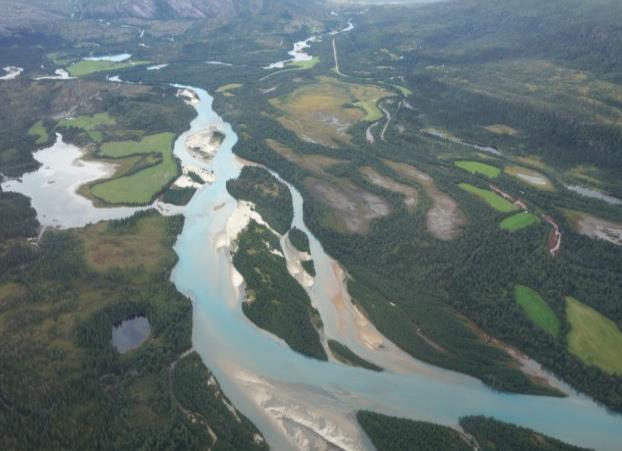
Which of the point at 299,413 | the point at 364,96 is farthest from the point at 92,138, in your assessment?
the point at 299,413

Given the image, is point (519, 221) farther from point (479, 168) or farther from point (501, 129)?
point (501, 129)

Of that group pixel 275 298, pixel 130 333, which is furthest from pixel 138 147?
pixel 275 298

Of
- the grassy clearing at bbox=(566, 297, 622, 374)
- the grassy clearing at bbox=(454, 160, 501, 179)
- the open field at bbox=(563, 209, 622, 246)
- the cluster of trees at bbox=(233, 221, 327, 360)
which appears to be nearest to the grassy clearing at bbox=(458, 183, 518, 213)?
the grassy clearing at bbox=(454, 160, 501, 179)

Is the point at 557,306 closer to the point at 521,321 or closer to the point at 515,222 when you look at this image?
the point at 521,321

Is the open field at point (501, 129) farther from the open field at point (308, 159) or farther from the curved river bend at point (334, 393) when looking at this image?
the curved river bend at point (334, 393)

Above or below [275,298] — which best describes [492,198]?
below

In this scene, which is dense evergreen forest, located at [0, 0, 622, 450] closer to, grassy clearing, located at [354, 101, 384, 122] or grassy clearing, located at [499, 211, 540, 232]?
grassy clearing, located at [354, 101, 384, 122]
